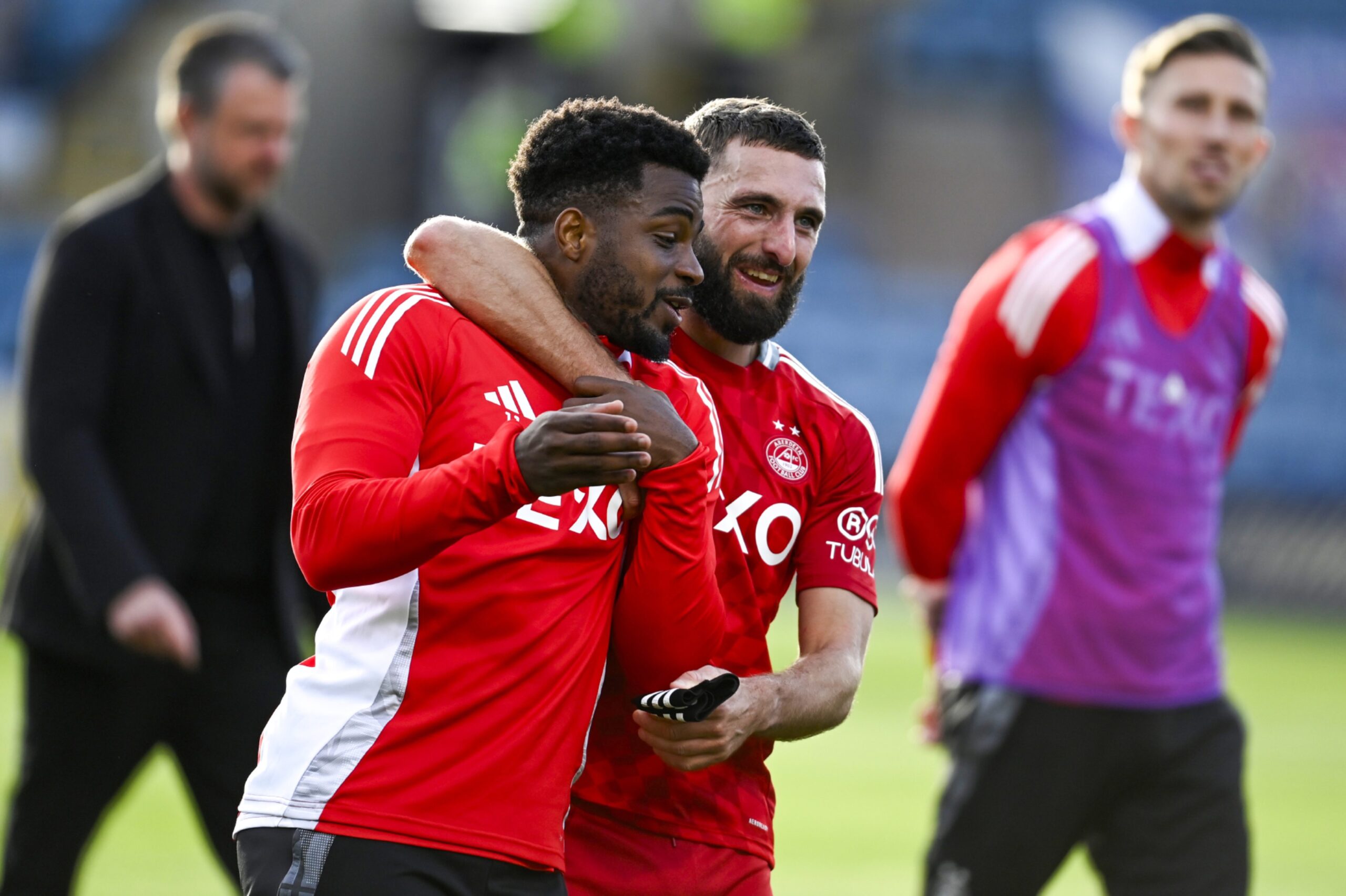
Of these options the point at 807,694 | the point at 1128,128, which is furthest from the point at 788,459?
the point at 1128,128

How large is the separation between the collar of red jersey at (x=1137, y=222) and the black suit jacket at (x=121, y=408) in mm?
2267

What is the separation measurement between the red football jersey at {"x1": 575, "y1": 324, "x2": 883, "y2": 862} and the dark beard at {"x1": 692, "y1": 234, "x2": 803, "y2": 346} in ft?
0.49

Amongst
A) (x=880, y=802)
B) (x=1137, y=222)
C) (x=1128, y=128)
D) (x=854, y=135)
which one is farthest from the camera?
(x=854, y=135)

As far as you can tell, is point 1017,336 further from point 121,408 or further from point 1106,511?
point 121,408

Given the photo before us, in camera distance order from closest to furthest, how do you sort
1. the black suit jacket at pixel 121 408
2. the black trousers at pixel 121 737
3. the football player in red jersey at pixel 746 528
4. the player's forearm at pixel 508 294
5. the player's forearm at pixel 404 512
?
the player's forearm at pixel 404 512, the player's forearm at pixel 508 294, the football player in red jersey at pixel 746 528, the black trousers at pixel 121 737, the black suit jacket at pixel 121 408

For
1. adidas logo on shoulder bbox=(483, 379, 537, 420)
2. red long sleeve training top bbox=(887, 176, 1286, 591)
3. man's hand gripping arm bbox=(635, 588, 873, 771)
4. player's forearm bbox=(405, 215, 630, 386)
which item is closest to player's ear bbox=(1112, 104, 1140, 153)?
red long sleeve training top bbox=(887, 176, 1286, 591)

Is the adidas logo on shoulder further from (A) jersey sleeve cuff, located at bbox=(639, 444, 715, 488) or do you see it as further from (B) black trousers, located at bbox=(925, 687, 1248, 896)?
(B) black trousers, located at bbox=(925, 687, 1248, 896)

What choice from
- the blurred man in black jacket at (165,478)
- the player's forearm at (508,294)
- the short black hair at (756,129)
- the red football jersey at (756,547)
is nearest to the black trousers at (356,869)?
the red football jersey at (756,547)

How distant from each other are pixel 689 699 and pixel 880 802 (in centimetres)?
721

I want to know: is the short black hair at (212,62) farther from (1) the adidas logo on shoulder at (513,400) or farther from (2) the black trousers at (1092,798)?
(2) the black trousers at (1092,798)

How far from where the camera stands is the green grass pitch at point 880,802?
301 inches

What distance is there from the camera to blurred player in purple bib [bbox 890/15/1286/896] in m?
4.60

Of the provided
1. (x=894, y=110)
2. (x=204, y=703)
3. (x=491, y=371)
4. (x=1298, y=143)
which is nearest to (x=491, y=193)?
(x=894, y=110)

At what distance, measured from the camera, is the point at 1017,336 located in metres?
4.73
